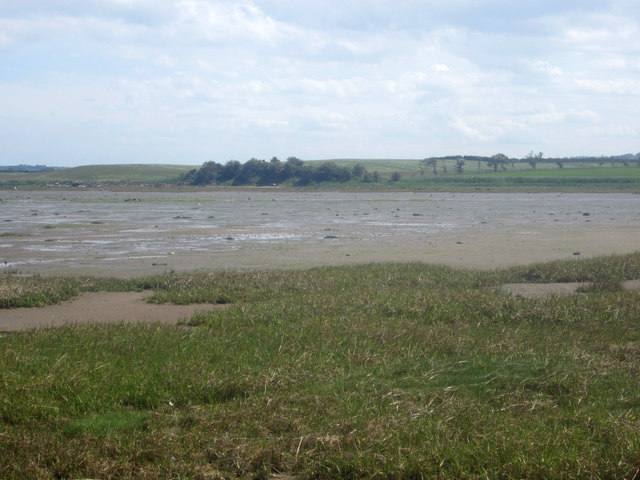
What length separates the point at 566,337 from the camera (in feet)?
33.1

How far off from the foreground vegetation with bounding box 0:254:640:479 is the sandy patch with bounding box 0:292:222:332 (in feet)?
3.18

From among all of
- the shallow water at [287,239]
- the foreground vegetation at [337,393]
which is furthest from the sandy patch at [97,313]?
the shallow water at [287,239]

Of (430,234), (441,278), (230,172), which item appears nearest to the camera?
(441,278)

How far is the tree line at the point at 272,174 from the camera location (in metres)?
112

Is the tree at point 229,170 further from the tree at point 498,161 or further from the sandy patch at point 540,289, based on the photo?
the sandy patch at point 540,289

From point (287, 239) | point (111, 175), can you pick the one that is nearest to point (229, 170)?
point (111, 175)

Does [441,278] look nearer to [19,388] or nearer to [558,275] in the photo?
[558,275]

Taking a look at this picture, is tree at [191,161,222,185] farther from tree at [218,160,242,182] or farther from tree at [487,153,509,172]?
tree at [487,153,509,172]

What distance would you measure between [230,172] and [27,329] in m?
113

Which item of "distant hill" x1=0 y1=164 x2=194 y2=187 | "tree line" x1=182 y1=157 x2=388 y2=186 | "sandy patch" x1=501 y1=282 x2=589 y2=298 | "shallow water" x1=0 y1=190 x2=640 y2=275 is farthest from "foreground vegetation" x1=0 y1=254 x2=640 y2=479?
"distant hill" x1=0 y1=164 x2=194 y2=187

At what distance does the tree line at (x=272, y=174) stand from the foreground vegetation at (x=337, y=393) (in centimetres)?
9936

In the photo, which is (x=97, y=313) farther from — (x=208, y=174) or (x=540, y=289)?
(x=208, y=174)

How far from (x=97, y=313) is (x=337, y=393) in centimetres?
693

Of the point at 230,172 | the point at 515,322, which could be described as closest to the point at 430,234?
the point at 515,322
